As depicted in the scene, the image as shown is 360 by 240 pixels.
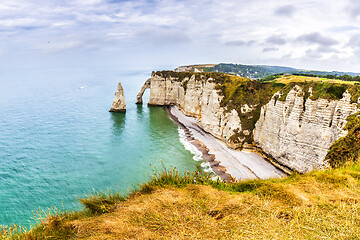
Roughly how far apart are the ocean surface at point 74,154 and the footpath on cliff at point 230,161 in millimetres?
2359

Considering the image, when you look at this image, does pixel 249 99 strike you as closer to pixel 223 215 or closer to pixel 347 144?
Answer: pixel 347 144

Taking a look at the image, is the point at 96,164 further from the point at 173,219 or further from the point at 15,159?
the point at 173,219

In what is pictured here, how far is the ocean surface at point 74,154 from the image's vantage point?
1926cm

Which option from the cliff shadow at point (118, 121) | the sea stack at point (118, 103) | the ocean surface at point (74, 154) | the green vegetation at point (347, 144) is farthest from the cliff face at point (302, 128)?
the sea stack at point (118, 103)

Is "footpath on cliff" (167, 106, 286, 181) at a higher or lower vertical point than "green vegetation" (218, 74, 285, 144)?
lower

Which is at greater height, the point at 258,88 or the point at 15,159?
the point at 258,88

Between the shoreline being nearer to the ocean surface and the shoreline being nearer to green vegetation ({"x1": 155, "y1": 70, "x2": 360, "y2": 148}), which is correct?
the ocean surface

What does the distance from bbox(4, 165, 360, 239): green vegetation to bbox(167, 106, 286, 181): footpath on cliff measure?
13.7 meters

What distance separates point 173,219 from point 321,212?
382 cm

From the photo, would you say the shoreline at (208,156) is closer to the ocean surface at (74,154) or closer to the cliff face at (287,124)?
the ocean surface at (74,154)

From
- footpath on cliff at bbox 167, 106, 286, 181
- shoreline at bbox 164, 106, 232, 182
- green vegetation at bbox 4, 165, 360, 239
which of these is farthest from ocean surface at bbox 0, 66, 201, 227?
green vegetation at bbox 4, 165, 360, 239

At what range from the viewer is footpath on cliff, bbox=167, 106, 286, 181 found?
23.9 metres

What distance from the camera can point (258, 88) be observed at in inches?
1262

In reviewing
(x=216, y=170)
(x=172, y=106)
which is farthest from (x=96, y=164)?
(x=172, y=106)
